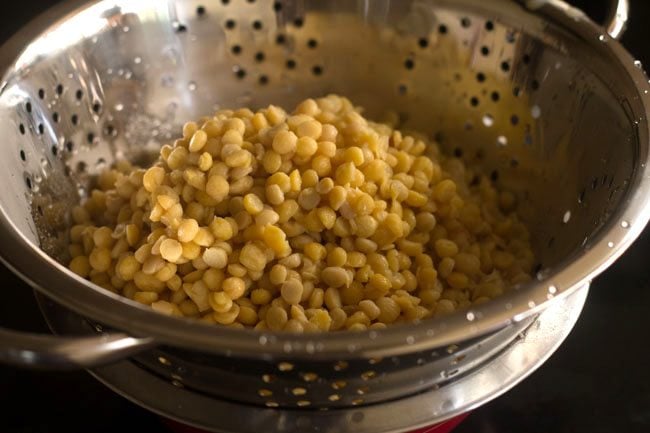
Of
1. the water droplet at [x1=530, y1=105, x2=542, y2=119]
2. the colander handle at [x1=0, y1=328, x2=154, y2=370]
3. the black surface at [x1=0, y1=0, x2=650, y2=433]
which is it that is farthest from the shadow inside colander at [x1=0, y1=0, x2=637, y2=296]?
the colander handle at [x1=0, y1=328, x2=154, y2=370]

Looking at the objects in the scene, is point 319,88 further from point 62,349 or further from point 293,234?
point 62,349

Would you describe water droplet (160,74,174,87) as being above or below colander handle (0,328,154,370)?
above

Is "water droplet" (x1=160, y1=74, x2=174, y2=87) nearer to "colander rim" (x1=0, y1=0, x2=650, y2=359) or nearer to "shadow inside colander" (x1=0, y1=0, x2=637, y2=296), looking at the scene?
"shadow inside colander" (x1=0, y1=0, x2=637, y2=296)

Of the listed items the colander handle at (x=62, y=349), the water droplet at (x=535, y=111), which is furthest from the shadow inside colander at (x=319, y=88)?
the colander handle at (x=62, y=349)

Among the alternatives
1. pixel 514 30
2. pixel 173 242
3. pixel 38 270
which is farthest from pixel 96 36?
pixel 514 30

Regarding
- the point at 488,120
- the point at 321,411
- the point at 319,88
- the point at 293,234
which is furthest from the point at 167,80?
the point at 321,411

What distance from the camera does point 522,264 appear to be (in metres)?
1.00

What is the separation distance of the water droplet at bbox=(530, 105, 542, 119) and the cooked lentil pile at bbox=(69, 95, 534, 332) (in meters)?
0.16

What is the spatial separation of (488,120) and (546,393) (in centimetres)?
41

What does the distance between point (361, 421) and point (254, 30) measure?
0.64 metres

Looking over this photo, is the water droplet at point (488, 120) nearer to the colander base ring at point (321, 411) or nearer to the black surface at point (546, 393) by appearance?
the black surface at point (546, 393)

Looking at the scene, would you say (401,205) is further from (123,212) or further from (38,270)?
(38,270)

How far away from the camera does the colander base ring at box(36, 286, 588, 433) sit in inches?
29.6

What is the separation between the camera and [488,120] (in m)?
1.14
